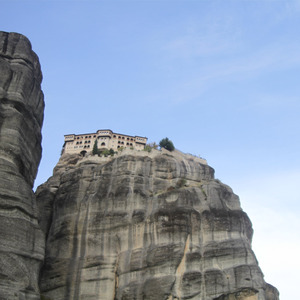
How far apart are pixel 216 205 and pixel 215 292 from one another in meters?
8.51

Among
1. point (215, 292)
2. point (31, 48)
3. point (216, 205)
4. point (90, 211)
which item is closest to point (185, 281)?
point (215, 292)

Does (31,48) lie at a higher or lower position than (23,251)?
higher

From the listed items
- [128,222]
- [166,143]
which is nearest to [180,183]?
[128,222]

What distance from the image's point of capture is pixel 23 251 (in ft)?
98.7

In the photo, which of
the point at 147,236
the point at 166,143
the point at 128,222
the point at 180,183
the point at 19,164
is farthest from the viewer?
the point at 166,143

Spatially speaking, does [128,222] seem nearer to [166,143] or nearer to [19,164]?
[19,164]

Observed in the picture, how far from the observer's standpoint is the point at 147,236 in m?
44.0

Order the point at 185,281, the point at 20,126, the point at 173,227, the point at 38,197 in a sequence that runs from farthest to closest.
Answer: the point at 38,197 → the point at 173,227 → the point at 185,281 → the point at 20,126

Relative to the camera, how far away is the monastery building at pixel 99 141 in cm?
10269

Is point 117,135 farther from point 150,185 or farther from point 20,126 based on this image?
point 20,126

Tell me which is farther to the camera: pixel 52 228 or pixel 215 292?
pixel 52 228

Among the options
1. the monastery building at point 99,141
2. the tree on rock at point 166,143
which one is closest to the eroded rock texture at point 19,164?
the tree on rock at point 166,143

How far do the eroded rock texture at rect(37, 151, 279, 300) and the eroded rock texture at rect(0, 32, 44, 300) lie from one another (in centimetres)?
939

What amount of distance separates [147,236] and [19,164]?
47.7 feet
